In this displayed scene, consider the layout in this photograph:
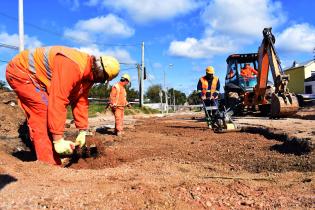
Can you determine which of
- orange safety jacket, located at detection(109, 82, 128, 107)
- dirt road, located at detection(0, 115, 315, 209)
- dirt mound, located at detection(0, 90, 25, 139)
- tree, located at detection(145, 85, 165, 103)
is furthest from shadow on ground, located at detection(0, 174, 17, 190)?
tree, located at detection(145, 85, 165, 103)

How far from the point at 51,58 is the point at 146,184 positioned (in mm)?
1889

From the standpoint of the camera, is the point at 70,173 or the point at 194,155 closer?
the point at 70,173

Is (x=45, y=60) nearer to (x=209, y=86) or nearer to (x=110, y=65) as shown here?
(x=110, y=65)

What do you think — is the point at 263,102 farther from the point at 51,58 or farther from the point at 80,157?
the point at 51,58

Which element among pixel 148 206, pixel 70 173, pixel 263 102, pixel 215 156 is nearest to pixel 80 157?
pixel 70 173

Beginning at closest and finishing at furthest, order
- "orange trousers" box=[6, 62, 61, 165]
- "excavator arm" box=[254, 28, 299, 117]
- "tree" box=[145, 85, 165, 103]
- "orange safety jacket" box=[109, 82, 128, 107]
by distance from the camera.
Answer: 1. "orange trousers" box=[6, 62, 61, 165]
2. "orange safety jacket" box=[109, 82, 128, 107]
3. "excavator arm" box=[254, 28, 299, 117]
4. "tree" box=[145, 85, 165, 103]

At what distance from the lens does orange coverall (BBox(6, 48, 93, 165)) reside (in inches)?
187

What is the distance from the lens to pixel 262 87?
16.8 m

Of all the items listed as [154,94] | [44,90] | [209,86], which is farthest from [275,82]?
[154,94]

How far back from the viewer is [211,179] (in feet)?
15.7

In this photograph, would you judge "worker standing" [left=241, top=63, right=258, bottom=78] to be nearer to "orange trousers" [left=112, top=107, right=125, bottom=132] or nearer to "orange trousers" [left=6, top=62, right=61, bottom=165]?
"orange trousers" [left=112, top=107, right=125, bottom=132]

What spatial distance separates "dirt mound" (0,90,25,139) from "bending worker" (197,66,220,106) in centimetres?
504

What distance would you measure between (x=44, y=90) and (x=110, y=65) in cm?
85

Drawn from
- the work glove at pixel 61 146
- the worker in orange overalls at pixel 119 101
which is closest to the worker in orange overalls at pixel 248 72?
the worker in orange overalls at pixel 119 101
